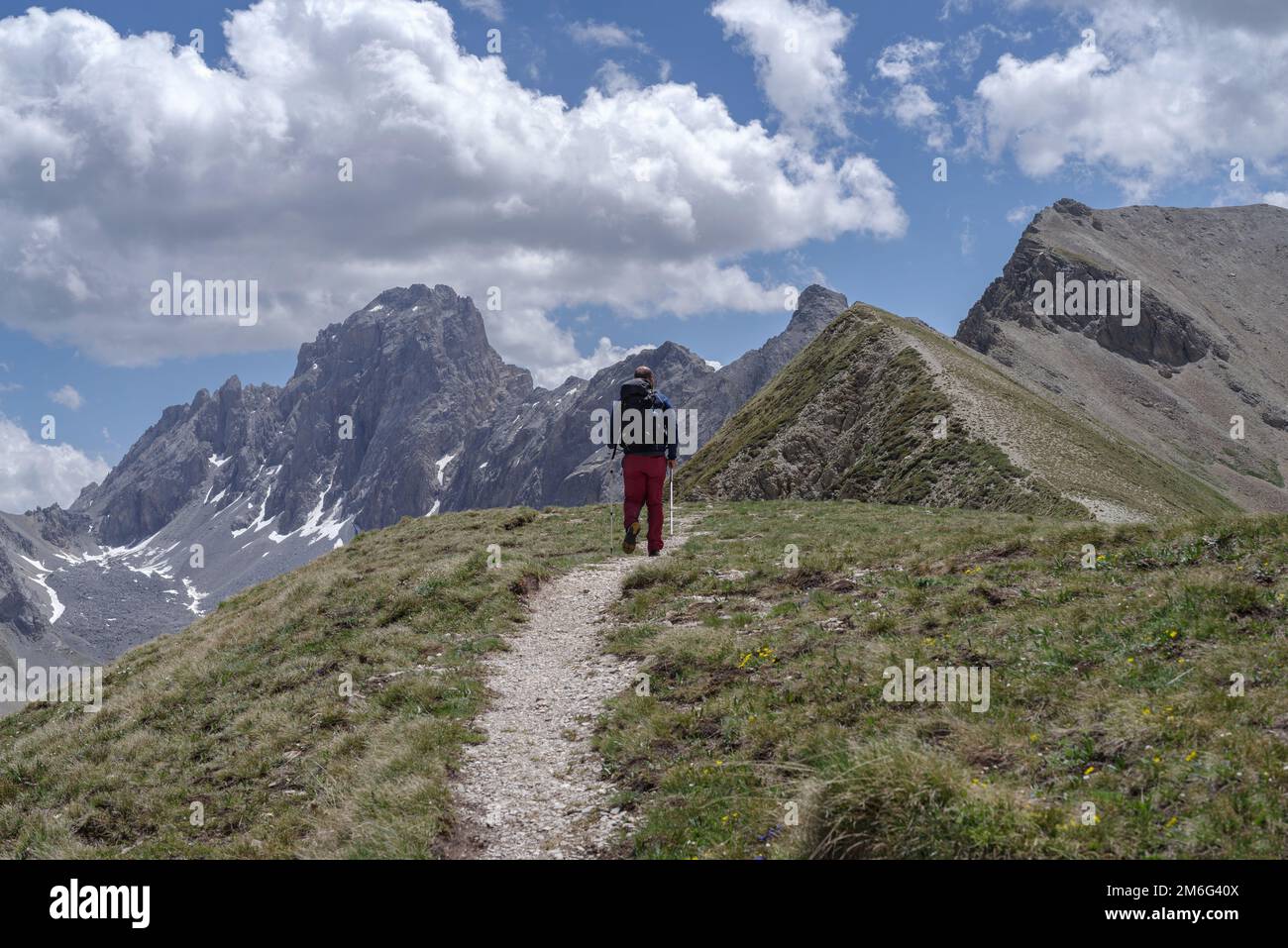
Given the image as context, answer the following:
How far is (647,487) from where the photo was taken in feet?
70.2

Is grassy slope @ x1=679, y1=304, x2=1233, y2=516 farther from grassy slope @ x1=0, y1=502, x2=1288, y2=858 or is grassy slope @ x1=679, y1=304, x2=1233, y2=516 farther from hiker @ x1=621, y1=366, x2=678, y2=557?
grassy slope @ x1=0, y1=502, x2=1288, y2=858

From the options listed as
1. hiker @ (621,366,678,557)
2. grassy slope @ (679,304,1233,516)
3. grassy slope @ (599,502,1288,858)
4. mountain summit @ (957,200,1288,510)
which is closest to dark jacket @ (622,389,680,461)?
hiker @ (621,366,678,557)

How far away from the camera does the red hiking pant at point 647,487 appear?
826 inches

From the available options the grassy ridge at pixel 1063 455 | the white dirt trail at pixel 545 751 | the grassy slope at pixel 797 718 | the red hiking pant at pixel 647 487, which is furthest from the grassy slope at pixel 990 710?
the grassy ridge at pixel 1063 455

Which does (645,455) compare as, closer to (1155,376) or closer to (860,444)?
(860,444)

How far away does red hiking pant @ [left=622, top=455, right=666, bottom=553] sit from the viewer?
68.8ft

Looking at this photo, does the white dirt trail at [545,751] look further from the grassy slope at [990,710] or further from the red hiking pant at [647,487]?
the red hiking pant at [647,487]

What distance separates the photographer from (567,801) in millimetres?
8922

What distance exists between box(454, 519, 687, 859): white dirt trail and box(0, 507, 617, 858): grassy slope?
413 millimetres

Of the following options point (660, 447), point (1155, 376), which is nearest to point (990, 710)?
point (660, 447)

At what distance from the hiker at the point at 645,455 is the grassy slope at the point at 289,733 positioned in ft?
8.33
